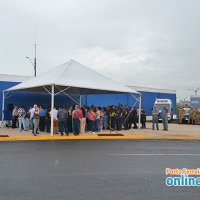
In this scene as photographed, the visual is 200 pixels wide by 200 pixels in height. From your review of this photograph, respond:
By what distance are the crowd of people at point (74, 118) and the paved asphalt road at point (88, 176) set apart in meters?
5.74

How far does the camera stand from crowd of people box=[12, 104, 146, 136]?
1545 cm

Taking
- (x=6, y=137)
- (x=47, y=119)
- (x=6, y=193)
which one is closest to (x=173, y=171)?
(x=6, y=193)

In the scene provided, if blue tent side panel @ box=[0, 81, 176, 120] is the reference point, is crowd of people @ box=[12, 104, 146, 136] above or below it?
below

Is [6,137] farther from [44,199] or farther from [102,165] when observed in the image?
[44,199]

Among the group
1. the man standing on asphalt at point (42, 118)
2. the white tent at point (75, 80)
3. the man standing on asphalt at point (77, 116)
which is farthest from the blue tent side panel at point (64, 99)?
the man standing on asphalt at point (77, 116)

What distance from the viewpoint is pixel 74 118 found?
51.9ft

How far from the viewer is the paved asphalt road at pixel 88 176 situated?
5074 millimetres

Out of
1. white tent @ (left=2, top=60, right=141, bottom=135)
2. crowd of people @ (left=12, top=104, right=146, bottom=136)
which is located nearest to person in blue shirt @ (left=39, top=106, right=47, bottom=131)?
crowd of people @ (left=12, top=104, right=146, bottom=136)

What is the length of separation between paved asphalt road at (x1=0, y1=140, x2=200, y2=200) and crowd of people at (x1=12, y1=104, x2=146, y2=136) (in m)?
5.74

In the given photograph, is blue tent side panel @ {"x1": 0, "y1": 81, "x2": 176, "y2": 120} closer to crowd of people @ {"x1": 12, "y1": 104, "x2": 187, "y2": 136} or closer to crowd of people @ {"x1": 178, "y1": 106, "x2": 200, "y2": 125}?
crowd of people @ {"x1": 12, "y1": 104, "x2": 187, "y2": 136}

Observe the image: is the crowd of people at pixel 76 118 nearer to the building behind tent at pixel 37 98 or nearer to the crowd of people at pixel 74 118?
the crowd of people at pixel 74 118

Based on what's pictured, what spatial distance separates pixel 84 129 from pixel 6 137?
17.4 feet

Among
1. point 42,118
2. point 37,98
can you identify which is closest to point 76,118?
point 42,118

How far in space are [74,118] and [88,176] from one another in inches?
374
